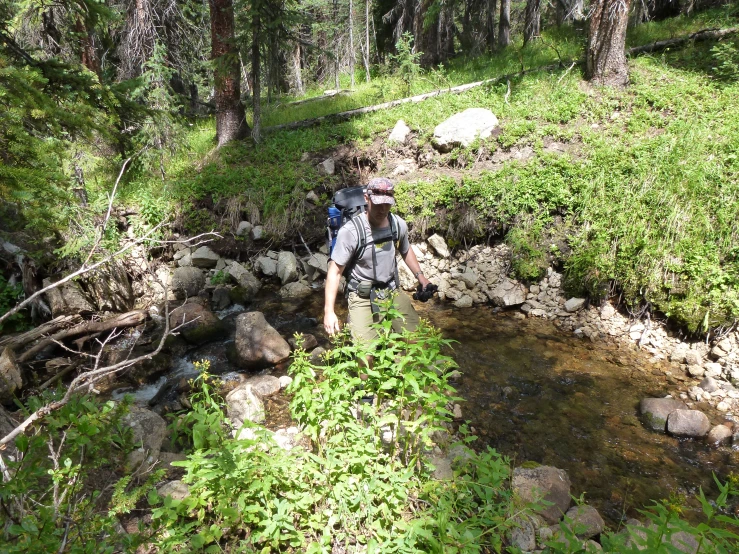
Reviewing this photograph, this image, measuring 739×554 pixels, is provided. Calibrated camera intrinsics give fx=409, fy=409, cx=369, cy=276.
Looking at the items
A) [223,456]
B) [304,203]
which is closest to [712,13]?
[304,203]

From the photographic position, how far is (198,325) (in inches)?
289

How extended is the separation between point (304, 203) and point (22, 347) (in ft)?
20.1

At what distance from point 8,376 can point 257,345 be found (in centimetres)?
329

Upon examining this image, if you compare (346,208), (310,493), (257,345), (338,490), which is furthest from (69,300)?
(338,490)

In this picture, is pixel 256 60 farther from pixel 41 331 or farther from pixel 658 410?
pixel 658 410

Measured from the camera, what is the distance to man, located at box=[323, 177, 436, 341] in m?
4.18

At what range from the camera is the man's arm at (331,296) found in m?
4.15

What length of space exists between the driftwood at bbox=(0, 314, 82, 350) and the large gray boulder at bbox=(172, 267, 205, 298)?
2.03 meters

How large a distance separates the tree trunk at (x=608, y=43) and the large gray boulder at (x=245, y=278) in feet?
31.5

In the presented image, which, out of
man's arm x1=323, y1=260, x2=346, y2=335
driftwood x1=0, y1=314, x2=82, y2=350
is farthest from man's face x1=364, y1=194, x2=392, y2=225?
driftwood x1=0, y1=314, x2=82, y2=350

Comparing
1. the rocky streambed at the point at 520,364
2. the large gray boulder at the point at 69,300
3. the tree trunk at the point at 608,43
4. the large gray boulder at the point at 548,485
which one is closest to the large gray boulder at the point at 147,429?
the rocky streambed at the point at 520,364

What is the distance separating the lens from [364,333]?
455cm

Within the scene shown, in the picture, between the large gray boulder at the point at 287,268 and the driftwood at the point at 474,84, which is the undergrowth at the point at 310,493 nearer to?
the large gray boulder at the point at 287,268

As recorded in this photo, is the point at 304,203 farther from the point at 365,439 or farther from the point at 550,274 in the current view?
the point at 365,439
